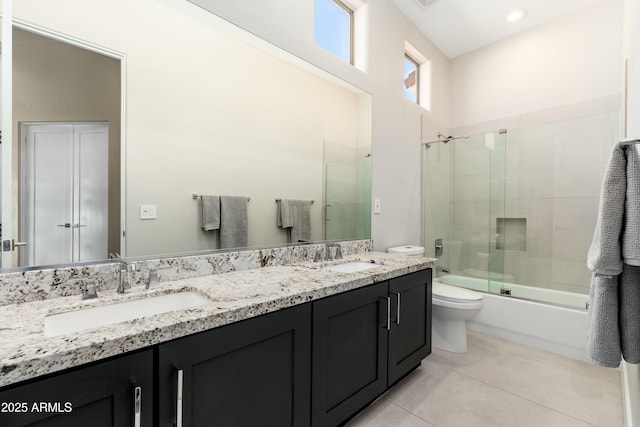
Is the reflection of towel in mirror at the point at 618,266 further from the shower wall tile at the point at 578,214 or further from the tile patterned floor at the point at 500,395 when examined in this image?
the shower wall tile at the point at 578,214

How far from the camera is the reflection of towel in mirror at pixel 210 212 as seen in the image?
1.58 metres

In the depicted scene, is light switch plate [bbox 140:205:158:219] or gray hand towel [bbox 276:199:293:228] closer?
light switch plate [bbox 140:205:158:219]

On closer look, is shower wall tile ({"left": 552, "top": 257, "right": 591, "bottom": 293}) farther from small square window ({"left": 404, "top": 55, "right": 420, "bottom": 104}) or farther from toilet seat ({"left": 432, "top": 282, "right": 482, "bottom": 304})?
small square window ({"left": 404, "top": 55, "right": 420, "bottom": 104})

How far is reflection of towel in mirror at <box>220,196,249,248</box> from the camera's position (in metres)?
1.65

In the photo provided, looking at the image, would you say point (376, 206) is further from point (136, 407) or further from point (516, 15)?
point (516, 15)

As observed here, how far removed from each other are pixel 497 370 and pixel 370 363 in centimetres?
116

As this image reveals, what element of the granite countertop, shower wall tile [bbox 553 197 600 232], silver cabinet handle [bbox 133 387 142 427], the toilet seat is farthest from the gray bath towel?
shower wall tile [bbox 553 197 600 232]

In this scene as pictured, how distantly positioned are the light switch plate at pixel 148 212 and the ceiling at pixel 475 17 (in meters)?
2.60

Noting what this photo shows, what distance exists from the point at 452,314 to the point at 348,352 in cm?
124

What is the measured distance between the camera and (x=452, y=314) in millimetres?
2213

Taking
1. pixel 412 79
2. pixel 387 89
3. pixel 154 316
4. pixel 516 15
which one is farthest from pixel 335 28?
pixel 154 316

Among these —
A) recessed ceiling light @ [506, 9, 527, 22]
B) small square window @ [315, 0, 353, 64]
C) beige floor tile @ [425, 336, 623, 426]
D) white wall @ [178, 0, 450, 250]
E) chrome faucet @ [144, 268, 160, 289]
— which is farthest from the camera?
recessed ceiling light @ [506, 9, 527, 22]

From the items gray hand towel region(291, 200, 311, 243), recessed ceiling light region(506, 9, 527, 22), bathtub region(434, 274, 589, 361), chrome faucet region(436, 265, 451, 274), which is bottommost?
bathtub region(434, 274, 589, 361)

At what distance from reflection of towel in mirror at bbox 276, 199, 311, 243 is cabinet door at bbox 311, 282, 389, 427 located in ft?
2.28
